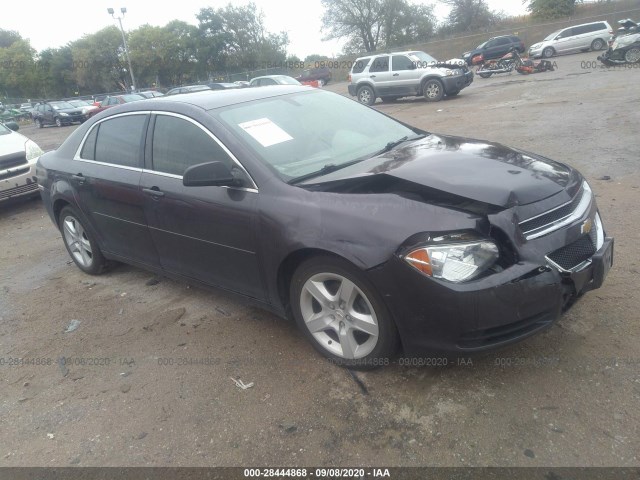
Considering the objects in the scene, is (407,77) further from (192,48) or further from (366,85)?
(192,48)

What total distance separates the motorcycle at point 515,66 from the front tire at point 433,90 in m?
6.80

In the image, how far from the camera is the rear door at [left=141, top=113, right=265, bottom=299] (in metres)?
3.27

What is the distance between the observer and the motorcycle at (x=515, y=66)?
817 inches

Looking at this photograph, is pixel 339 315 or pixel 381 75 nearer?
pixel 339 315

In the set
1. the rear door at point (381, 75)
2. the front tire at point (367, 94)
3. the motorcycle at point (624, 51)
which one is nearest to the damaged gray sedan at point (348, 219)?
the rear door at point (381, 75)

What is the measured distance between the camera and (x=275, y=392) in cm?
297

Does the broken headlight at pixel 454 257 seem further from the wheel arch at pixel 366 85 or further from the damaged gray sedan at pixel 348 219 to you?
the wheel arch at pixel 366 85

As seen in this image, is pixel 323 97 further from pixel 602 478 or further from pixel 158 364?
pixel 602 478

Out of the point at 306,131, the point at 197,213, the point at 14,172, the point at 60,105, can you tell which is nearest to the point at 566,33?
the point at 60,105

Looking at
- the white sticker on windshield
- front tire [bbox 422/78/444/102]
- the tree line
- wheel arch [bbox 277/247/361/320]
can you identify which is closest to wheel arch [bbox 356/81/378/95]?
front tire [bbox 422/78/444/102]

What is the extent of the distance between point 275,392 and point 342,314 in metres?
0.61

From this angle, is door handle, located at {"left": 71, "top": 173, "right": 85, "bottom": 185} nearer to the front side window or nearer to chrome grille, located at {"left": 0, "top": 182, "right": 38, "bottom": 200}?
chrome grille, located at {"left": 0, "top": 182, "right": 38, "bottom": 200}

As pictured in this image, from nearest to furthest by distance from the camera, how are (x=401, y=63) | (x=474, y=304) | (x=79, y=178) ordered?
(x=474, y=304) → (x=79, y=178) → (x=401, y=63)

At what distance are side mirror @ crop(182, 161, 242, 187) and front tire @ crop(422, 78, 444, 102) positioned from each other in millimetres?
14839
